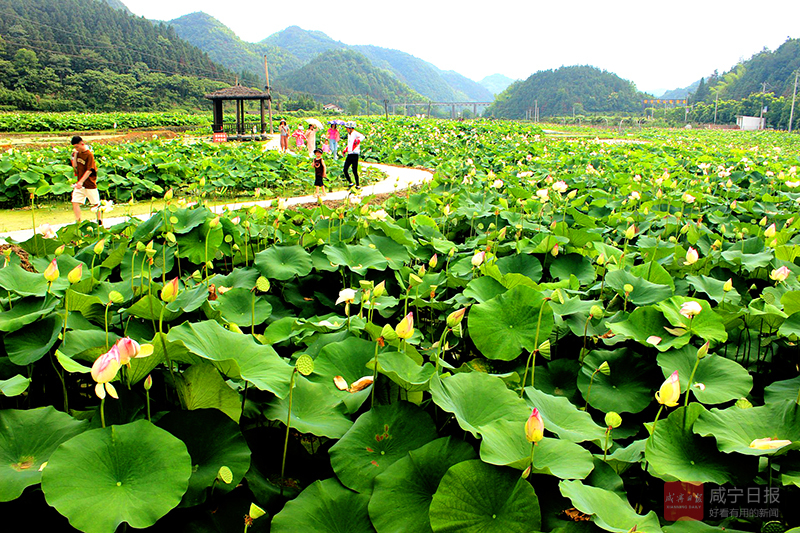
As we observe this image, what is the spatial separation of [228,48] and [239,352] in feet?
474

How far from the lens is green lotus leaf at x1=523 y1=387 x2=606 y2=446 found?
1.15 metres

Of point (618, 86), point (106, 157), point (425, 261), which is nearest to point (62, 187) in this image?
point (106, 157)

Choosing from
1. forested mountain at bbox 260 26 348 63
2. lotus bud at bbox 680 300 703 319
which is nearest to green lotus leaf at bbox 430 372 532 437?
lotus bud at bbox 680 300 703 319

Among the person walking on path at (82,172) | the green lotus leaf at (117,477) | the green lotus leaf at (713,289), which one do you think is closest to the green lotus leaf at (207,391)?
the green lotus leaf at (117,477)

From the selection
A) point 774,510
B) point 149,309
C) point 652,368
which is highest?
point 149,309

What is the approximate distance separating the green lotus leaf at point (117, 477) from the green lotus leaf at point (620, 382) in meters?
1.12

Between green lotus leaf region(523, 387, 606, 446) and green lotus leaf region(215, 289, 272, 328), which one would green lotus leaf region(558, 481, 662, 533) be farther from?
green lotus leaf region(215, 289, 272, 328)

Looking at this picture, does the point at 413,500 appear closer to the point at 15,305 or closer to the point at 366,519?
the point at 366,519

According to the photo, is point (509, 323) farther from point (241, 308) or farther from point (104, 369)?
point (104, 369)

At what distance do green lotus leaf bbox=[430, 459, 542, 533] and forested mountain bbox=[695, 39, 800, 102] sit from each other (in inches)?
3024

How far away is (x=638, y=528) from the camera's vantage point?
0.86 metres

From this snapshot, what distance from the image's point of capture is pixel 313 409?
1215 mm

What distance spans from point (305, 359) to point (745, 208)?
406 centimetres

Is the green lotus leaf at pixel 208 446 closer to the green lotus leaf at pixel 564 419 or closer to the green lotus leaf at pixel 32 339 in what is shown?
the green lotus leaf at pixel 32 339
